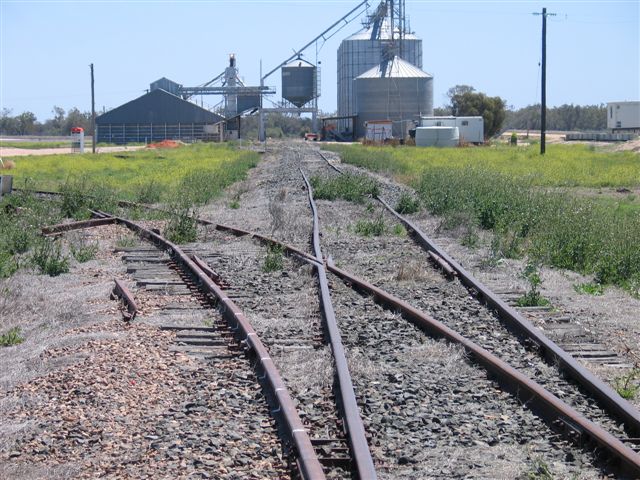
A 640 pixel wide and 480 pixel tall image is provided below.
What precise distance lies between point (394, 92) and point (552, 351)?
324 ft

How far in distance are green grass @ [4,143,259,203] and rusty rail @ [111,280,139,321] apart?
1308 centimetres

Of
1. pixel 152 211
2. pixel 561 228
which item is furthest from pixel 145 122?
pixel 561 228

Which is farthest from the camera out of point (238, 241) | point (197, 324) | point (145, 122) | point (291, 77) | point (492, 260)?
point (291, 77)

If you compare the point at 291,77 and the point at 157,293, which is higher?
the point at 291,77

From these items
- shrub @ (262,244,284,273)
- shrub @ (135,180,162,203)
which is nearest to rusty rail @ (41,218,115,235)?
shrub @ (135,180,162,203)

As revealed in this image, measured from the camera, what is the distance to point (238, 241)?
17.0m

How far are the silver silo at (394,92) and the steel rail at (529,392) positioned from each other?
95194 millimetres

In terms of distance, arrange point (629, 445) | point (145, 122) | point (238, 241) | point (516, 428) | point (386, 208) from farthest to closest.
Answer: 1. point (145, 122)
2. point (386, 208)
3. point (238, 241)
4. point (516, 428)
5. point (629, 445)

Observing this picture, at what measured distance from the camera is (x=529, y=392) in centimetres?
692

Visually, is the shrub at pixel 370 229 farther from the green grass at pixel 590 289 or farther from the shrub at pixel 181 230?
the green grass at pixel 590 289

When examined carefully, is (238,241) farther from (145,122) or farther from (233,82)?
(233,82)

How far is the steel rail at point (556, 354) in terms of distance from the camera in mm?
6477

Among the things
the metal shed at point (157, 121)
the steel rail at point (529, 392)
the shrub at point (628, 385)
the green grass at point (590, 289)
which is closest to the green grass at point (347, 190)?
the green grass at point (590, 289)

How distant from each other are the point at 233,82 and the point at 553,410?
408ft
